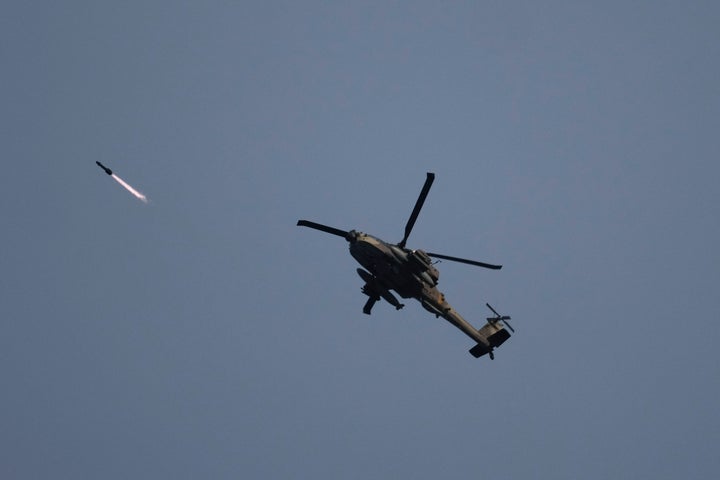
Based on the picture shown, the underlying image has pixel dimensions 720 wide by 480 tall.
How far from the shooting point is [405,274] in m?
44.9

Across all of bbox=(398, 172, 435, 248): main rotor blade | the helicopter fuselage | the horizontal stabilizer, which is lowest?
the horizontal stabilizer

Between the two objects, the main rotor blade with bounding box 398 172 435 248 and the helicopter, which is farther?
the helicopter

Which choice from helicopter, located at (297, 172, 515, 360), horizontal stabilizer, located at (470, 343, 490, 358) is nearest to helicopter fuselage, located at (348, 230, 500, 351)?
helicopter, located at (297, 172, 515, 360)

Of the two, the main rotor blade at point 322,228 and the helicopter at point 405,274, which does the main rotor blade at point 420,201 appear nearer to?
the helicopter at point 405,274

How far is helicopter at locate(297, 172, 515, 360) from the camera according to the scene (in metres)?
43.6

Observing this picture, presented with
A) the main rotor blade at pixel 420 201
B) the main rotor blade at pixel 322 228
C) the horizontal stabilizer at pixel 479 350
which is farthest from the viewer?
the horizontal stabilizer at pixel 479 350

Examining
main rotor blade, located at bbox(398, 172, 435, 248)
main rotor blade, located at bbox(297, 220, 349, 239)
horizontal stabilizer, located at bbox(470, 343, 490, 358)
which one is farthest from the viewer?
horizontal stabilizer, located at bbox(470, 343, 490, 358)

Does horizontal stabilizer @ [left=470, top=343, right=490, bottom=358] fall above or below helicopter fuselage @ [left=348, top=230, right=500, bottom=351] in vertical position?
below

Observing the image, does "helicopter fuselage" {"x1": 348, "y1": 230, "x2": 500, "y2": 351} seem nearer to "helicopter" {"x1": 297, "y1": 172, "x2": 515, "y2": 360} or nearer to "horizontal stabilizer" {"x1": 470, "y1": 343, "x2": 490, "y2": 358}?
"helicopter" {"x1": 297, "y1": 172, "x2": 515, "y2": 360}

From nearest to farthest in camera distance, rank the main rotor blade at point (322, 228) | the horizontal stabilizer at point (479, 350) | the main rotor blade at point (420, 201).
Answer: the main rotor blade at point (420, 201), the main rotor blade at point (322, 228), the horizontal stabilizer at point (479, 350)

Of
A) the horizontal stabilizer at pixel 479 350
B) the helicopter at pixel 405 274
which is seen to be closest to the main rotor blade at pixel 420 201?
the helicopter at pixel 405 274

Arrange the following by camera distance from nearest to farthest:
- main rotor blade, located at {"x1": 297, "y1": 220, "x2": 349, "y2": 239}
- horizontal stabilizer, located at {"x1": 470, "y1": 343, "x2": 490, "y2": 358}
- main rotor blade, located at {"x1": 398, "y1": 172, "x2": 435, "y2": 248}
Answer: main rotor blade, located at {"x1": 398, "y1": 172, "x2": 435, "y2": 248}, main rotor blade, located at {"x1": 297, "y1": 220, "x2": 349, "y2": 239}, horizontal stabilizer, located at {"x1": 470, "y1": 343, "x2": 490, "y2": 358}

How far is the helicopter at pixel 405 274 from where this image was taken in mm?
43594

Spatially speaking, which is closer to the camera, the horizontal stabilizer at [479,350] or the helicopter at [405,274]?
the helicopter at [405,274]
